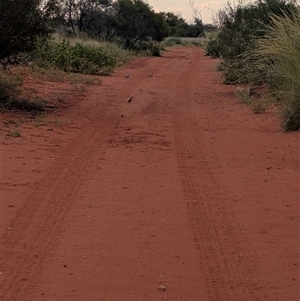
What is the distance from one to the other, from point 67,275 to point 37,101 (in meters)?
10.9

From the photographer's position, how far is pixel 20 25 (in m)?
14.1

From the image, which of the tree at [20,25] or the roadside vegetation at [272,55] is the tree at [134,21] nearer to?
the roadside vegetation at [272,55]

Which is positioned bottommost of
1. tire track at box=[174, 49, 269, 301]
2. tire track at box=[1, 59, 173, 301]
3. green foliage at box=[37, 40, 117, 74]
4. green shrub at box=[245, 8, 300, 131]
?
tire track at box=[1, 59, 173, 301]

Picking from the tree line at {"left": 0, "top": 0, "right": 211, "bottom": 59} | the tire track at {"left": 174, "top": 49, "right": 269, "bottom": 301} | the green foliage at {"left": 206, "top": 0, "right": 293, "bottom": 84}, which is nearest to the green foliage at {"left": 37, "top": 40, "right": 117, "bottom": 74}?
the tree line at {"left": 0, "top": 0, "right": 211, "bottom": 59}

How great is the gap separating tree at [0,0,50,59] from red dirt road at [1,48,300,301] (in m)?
2.71

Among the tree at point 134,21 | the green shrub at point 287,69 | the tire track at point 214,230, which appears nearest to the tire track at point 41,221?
the tire track at point 214,230

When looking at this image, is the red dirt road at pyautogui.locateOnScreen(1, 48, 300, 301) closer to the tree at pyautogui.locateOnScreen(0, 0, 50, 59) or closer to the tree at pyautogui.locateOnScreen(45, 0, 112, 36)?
the tree at pyautogui.locateOnScreen(0, 0, 50, 59)

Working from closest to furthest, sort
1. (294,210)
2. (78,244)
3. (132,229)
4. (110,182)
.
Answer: (78,244), (132,229), (294,210), (110,182)

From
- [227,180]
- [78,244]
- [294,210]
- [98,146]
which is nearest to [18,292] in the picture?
[78,244]

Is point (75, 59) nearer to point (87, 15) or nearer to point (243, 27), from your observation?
point (243, 27)

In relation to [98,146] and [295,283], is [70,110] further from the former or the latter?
[295,283]

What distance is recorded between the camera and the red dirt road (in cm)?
498

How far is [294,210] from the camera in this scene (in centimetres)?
683

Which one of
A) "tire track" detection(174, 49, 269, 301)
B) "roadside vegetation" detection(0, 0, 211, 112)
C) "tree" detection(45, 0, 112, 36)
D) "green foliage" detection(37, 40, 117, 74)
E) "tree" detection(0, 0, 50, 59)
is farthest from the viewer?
"tree" detection(45, 0, 112, 36)
